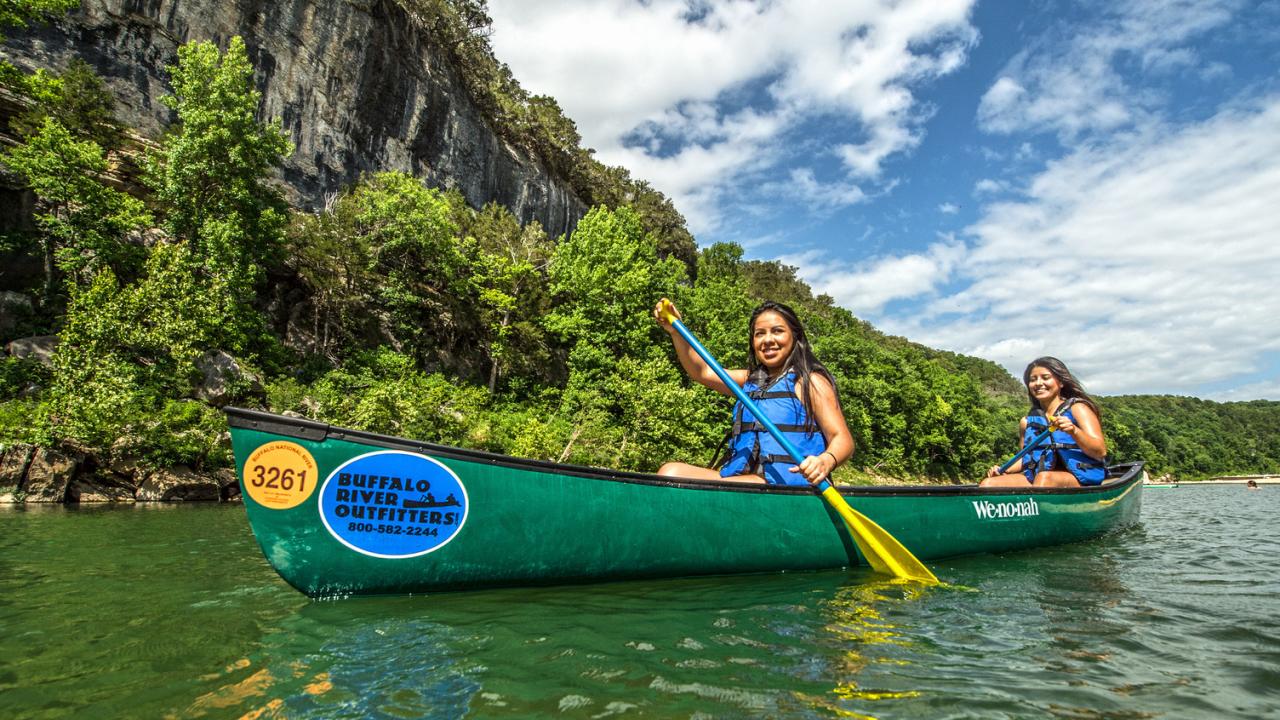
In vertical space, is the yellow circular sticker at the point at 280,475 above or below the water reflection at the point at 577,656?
above

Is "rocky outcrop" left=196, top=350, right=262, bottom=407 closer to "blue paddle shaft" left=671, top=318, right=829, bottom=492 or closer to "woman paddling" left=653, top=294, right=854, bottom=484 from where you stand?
"blue paddle shaft" left=671, top=318, right=829, bottom=492

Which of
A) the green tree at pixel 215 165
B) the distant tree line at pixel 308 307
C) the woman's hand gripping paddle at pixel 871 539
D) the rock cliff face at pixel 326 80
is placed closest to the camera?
the woman's hand gripping paddle at pixel 871 539

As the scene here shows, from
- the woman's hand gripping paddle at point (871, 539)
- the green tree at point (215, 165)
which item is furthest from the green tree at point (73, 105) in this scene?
the woman's hand gripping paddle at point (871, 539)

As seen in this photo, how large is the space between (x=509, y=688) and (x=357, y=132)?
1136 inches

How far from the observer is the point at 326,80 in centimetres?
2486

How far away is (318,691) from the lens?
6.98 feet

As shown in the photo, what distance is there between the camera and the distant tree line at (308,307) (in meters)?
12.8

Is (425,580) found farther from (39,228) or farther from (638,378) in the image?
(39,228)

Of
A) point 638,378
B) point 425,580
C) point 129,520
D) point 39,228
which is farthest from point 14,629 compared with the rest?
point 39,228

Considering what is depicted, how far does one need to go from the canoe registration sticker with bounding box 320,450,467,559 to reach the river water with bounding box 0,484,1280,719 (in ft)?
1.23

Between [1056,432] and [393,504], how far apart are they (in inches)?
293

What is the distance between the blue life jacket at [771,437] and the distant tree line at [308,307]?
12.1 metres

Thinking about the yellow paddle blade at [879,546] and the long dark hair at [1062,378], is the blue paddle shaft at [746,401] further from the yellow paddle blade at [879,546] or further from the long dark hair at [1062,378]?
the long dark hair at [1062,378]

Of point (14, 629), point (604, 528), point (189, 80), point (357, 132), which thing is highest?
point (357, 132)
